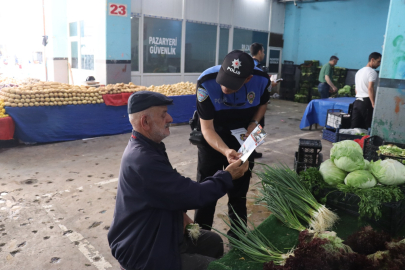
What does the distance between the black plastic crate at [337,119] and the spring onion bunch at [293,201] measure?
→ 555 cm

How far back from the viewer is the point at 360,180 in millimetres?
1981

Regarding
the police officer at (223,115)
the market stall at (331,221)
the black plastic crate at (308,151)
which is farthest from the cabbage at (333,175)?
the black plastic crate at (308,151)

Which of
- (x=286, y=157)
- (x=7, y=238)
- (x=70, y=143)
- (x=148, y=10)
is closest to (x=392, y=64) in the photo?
(x=286, y=157)

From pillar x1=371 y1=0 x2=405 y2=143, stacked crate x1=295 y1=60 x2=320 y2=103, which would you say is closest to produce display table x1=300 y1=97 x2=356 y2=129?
pillar x1=371 y1=0 x2=405 y2=143

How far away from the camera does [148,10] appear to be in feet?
34.0

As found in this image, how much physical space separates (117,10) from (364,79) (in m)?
6.68

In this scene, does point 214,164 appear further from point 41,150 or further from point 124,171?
point 41,150

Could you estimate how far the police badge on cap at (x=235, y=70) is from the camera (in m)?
2.35

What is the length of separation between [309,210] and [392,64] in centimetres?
350

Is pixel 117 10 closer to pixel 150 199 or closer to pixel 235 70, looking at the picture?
pixel 235 70

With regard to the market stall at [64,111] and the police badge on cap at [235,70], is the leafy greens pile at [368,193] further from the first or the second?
the market stall at [64,111]

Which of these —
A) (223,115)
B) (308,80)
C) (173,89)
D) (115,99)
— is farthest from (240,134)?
(308,80)

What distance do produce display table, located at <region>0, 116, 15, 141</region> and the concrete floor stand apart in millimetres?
254

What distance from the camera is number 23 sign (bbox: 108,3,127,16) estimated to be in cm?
890
